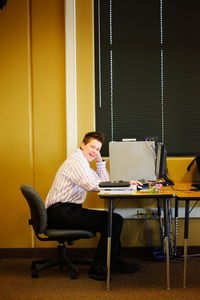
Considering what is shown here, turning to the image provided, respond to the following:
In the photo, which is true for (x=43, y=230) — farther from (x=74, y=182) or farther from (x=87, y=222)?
(x=74, y=182)

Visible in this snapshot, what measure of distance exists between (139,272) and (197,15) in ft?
8.57

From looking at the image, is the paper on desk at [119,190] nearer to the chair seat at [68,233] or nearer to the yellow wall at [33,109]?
the chair seat at [68,233]

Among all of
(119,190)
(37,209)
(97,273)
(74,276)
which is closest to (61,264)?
(74,276)

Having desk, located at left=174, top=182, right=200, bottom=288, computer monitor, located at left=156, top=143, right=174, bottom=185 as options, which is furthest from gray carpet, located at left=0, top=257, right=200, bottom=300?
computer monitor, located at left=156, top=143, right=174, bottom=185

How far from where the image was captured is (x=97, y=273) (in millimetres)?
3625

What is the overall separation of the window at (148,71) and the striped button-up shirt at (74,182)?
33.4 inches

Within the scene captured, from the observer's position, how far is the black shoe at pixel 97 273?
3564 millimetres

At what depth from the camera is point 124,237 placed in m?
4.40

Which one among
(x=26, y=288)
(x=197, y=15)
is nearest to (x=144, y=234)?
(x=26, y=288)

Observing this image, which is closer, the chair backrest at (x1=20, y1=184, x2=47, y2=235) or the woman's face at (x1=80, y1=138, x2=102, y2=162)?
the chair backrest at (x1=20, y1=184, x2=47, y2=235)

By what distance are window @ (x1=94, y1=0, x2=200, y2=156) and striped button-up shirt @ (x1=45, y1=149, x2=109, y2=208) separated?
0.85 m

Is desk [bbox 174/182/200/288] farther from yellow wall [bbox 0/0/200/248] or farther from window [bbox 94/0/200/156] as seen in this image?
window [bbox 94/0/200/156]

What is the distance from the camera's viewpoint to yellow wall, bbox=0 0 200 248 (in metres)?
4.37

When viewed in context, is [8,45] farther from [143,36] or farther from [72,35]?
[143,36]
